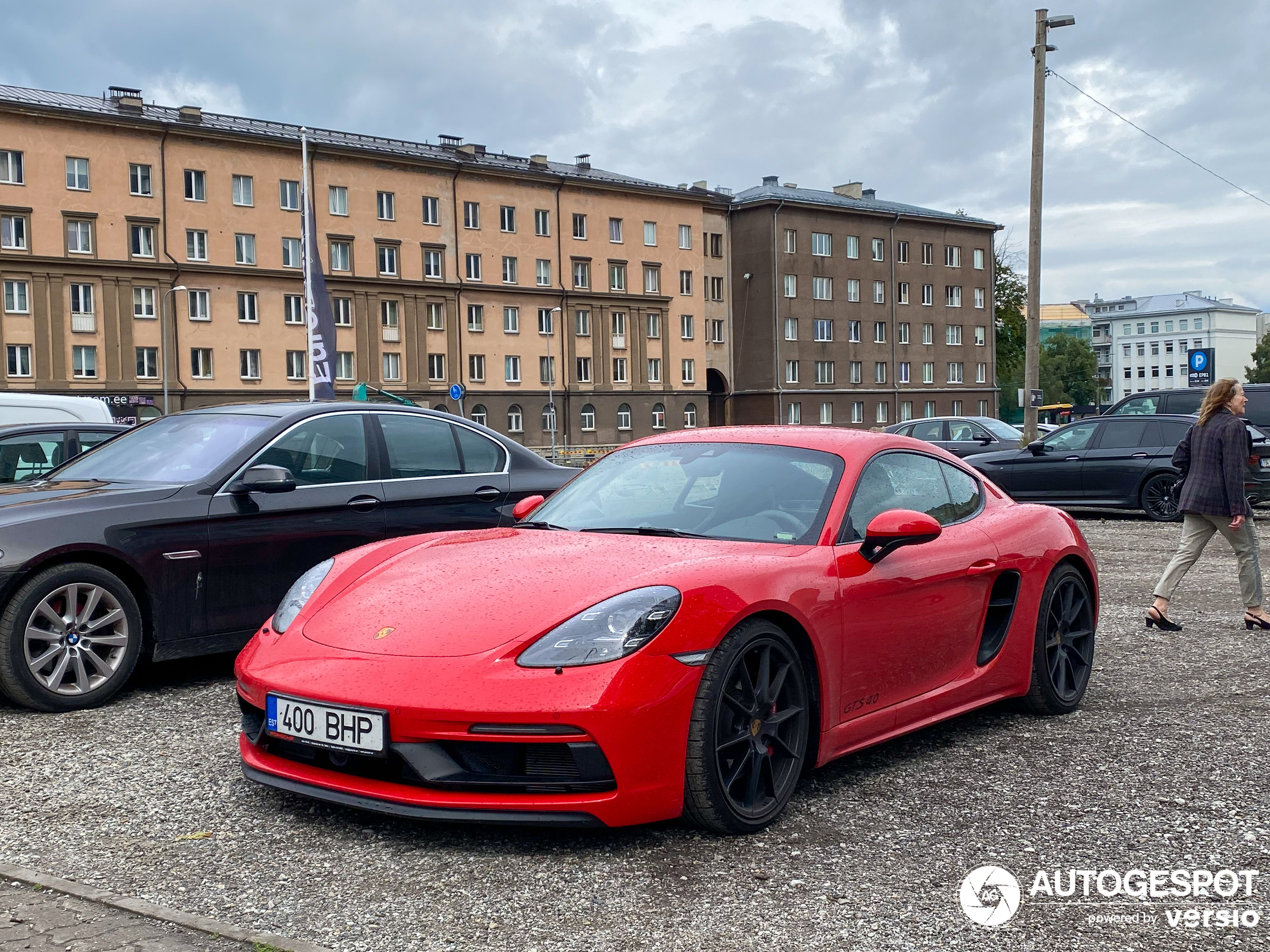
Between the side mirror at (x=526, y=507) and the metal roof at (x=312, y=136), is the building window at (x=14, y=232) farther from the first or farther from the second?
the side mirror at (x=526, y=507)

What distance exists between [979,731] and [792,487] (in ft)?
5.12

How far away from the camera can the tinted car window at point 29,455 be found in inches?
396

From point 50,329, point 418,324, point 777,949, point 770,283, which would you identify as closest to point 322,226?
point 418,324

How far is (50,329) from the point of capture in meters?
55.5

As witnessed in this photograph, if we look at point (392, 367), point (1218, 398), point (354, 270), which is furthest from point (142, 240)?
point (1218, 398)

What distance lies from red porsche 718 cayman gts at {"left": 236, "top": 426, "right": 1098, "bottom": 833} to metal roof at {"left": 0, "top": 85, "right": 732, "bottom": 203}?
58472 mm

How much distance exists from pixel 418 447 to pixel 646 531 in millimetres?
3140

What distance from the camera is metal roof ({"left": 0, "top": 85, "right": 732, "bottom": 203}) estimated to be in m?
57.3

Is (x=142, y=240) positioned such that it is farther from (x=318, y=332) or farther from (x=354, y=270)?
(x=318, y=332)

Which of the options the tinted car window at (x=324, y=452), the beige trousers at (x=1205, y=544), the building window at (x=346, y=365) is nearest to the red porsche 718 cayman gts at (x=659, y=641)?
the tinted car window at (x=324, y=452)

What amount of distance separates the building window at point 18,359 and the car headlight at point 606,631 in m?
57.7

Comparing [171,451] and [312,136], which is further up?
[312,136]

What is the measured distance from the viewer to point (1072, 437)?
18.8m

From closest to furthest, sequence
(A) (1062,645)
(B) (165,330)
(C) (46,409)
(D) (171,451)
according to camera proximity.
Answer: (A) (1062,645)
(D) (171,451)
(C) (46,409)
(B) (165,330)
